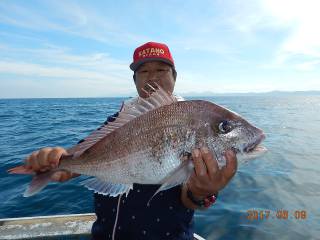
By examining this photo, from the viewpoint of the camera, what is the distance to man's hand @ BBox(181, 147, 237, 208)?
2.62 meters

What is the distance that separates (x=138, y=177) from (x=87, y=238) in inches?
122

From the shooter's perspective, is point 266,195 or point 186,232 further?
point 266,195

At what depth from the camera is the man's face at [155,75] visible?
4270mm

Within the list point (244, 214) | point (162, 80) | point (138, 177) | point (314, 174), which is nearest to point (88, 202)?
point (244, 214)

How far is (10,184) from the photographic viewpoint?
9531mm

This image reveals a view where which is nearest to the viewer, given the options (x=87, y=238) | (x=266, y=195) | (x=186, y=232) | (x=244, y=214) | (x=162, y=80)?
(x=186, y=232)

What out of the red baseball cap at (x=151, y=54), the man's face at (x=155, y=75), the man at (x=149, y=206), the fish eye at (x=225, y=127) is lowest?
the man at (x=149, y=206)

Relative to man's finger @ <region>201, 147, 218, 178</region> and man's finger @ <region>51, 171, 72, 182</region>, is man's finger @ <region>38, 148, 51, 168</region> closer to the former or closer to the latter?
man's finger @ <region>51, 171, 72, 182</region>

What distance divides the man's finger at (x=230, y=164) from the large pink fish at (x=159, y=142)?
6 cm

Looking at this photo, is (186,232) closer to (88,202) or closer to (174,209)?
(174,209)

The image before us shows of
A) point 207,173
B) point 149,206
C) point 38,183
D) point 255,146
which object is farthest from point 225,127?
point 38,183

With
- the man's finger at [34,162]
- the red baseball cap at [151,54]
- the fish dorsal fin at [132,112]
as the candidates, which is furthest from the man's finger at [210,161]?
the red baseball cap at [151,54]

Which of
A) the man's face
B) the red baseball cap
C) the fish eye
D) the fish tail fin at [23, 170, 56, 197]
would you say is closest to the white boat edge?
the fish tail fin at [23, 170, 56, 197]

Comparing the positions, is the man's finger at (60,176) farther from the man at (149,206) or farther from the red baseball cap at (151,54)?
the red baseball cap at (151,54)
